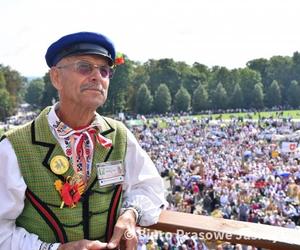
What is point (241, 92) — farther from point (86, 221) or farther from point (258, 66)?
point (86, 221)

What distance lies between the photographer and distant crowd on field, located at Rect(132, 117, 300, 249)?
13969 mm

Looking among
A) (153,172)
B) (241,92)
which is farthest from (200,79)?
(153,172)

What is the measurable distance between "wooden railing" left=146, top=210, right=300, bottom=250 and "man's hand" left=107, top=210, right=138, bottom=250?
0.21 m

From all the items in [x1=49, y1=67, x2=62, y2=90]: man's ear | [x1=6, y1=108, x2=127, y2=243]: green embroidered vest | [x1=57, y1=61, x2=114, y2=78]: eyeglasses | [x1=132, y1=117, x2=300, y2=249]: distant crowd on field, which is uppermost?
[x1=57, y1=61, x2=114, y2=78]: eyeglasses

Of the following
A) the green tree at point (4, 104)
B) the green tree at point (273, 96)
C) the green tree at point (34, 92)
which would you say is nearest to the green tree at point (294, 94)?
the green tree at point (273, 96)

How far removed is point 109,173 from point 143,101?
61396mm

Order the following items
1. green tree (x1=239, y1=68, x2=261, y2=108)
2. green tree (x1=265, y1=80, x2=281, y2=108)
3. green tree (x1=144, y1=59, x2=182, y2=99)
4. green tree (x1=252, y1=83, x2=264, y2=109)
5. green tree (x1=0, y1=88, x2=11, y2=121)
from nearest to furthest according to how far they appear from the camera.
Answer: green tree (x1=0, y1=88, x2=11, y2=121)
green tree (x1=252, y1=83, x2=264, y2=109)
green tree (x1=239, y1=68, x2=261, y2=108)
green tree (x1=265, y1=80, x2=281, y2=108)
green tree (x1=144, y1=59, x2=182, y2=99)

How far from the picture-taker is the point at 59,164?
6.33 feet

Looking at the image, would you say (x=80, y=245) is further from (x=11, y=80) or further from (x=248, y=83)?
(x=11, y=80)

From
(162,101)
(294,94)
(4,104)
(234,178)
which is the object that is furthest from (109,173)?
(294,94)

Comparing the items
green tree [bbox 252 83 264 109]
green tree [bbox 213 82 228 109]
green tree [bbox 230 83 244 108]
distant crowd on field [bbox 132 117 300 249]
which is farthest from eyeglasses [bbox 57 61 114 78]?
green tree [bbox 252 83 264 109]

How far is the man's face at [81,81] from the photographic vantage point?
1.97 metres

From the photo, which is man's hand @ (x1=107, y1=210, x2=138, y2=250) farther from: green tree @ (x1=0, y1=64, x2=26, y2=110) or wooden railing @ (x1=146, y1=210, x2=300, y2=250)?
green tree @ (x1=0, y1=64, x2=26, y2=110)

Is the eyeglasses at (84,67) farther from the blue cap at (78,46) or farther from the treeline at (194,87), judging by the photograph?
the treeline at (194,87)
